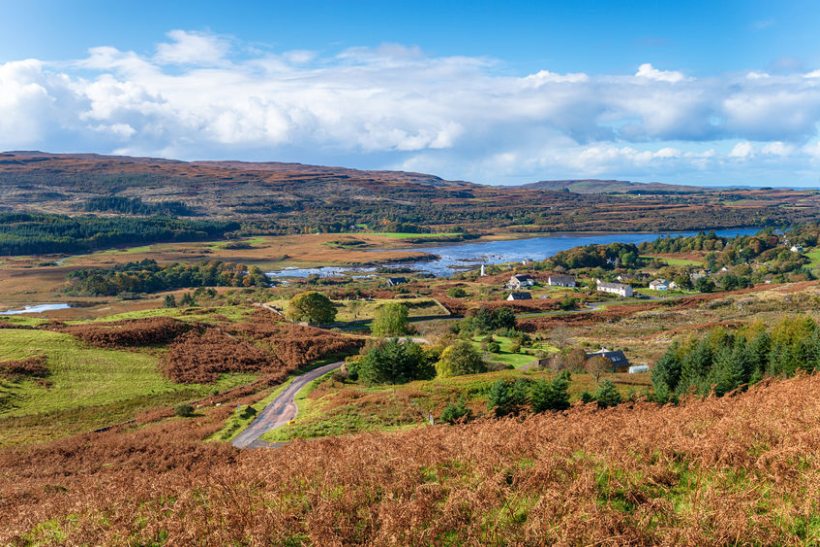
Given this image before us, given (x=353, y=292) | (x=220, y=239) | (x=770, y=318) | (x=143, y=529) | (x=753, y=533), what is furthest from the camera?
(x=220, y=239)

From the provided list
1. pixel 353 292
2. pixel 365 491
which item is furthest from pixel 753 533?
pixel 353 292

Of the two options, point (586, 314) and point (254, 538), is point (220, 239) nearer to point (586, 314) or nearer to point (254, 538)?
point (586, 314)

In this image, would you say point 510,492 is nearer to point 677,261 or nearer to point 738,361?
point 738,361

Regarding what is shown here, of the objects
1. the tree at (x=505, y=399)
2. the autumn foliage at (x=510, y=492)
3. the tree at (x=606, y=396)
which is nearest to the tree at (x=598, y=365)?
the tree at (x=606, y=396)

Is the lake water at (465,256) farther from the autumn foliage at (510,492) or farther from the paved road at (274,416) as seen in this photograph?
the autumn foliage at (510,492)

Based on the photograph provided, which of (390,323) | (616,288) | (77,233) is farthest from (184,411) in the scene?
(77,233)

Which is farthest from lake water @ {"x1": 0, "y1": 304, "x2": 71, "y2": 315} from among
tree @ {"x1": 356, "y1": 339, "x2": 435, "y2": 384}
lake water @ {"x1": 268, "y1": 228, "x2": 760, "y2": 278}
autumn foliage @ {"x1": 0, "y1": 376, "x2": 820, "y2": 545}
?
autumn foliage @ {"x1": 0, "y1": 376, "x2": 820, "y2": 545}
